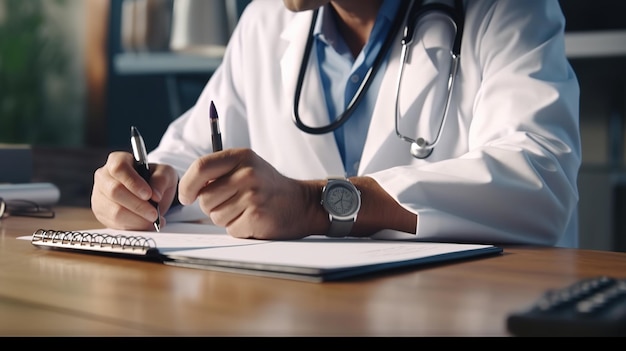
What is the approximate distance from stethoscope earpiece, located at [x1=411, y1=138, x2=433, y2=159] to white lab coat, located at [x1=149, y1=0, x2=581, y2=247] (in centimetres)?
3

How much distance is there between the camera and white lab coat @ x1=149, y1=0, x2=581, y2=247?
1061 millimetres

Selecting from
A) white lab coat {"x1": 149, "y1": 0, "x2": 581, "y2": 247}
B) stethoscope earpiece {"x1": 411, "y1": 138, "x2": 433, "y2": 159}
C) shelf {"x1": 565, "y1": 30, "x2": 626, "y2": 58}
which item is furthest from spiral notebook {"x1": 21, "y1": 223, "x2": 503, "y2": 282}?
shelf {"x1": 565, "y1": 30, "x2": 626, "y2": 58}

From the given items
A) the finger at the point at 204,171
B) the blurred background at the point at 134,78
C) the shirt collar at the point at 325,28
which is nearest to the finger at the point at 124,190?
the finger at the point at 204,171

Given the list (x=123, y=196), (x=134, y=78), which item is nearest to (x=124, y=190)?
(x=123, y=196)

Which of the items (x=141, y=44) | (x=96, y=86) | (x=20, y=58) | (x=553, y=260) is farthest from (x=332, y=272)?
(x=20, y=58)

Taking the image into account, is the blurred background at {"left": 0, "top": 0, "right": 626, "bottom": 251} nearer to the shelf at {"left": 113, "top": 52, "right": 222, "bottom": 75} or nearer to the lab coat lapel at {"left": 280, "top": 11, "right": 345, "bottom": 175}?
the shelf at {"left": 113, "top": 52, "right": 222, "bottom": 75}

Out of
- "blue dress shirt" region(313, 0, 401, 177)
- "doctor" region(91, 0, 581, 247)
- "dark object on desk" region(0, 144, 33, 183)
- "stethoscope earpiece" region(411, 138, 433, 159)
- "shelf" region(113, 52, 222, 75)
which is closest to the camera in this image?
"doctor" region(91, 0, 581, 247)

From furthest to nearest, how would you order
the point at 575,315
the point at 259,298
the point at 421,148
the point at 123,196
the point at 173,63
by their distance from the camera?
the point at 173,63 < the point at 421,148 < the point at 123,196 < the point at 259,298 < the point at 575,315

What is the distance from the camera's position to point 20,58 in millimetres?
3875

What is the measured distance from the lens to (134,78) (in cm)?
321

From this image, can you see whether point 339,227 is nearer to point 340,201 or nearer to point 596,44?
point 340,201

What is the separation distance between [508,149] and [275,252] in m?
0.42
